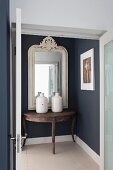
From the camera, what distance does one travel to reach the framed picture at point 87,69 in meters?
3.36

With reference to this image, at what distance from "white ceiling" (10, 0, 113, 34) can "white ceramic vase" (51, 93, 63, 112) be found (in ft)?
6.86

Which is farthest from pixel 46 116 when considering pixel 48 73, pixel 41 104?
pixel 48 73

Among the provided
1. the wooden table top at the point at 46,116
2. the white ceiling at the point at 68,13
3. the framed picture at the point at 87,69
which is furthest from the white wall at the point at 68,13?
the wooden table top at the point at 46,116

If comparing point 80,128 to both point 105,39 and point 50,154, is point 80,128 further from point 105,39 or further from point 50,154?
point 105,39

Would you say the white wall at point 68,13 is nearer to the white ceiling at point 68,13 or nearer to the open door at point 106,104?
the white ceiling at point 68,13

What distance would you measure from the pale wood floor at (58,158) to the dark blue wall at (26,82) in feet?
1.02

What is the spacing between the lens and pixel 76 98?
4301mm

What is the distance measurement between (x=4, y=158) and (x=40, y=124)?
9.06 ft

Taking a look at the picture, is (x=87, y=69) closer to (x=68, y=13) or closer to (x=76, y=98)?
(x=76, y=98)

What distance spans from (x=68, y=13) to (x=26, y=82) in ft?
7.46

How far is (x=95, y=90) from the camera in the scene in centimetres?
324

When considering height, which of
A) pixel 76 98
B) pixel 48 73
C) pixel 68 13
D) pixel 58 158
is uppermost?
pixel 68 13

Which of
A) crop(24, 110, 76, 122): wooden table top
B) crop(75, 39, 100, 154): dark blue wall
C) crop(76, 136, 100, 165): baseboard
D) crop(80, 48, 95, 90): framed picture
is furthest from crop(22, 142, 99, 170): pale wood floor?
crop(80, 48, 95, 90): framed picture

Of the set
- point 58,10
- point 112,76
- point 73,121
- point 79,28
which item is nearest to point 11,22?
point 58,10
